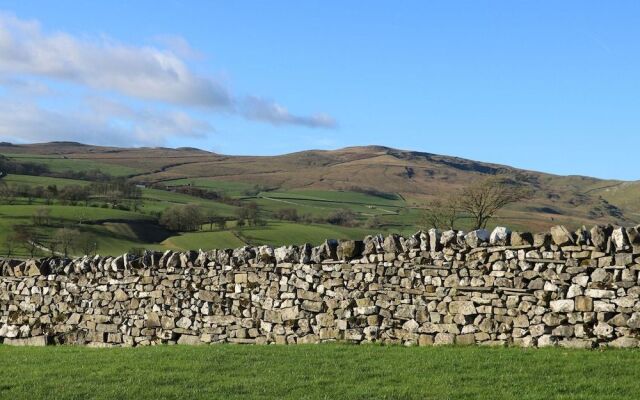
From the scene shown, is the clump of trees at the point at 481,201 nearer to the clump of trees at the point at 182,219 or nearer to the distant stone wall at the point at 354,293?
the distant stone wall at the point at 354,293

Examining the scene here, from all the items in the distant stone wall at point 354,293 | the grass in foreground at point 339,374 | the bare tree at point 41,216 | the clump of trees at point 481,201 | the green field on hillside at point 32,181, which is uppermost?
the green field on hillside at point 32,181

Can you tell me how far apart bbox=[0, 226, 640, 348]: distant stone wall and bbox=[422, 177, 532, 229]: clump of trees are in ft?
77.0

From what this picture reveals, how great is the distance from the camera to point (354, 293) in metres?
17.0

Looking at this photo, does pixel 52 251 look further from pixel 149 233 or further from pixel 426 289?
pixel 426 289

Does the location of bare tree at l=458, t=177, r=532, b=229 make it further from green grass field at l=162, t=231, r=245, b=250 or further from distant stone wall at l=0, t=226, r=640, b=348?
green grass field at l=162, t=231, r=245, b=250

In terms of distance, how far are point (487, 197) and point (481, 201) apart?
2.89 ft

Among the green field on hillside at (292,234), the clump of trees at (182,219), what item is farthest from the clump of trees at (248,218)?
the clump of trees at (182,219)

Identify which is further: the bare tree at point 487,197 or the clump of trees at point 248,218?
the clump of trees at point 248,218

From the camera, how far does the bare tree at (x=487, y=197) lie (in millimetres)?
42375

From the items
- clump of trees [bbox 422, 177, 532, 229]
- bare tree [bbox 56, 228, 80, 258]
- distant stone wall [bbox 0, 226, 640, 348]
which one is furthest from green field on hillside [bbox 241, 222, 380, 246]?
distant stone wall [bbox 0, 226, 640, 348]

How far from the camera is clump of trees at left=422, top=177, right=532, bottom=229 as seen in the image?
4250cm

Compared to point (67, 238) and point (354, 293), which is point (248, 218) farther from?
point (354, 293)

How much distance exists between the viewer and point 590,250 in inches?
563

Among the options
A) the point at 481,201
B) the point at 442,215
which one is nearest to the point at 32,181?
the point at 442,215
